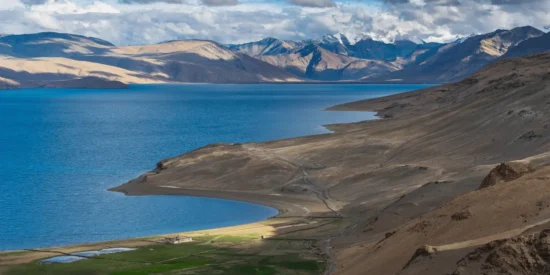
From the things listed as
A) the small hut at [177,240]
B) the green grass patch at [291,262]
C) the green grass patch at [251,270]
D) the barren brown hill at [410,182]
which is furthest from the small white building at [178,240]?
the barren brown hill at [410,182]

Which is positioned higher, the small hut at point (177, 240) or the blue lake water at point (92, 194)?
A: the small hut at point (177, 240)

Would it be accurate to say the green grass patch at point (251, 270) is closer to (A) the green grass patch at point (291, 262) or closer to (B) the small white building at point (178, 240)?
(A) the green grass patch at point (291, 262)


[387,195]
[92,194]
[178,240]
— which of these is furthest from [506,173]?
[92,194]

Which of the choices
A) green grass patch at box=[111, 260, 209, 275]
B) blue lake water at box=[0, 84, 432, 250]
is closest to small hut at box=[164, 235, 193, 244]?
green grass patch at box=[111, 260, 209, 275]

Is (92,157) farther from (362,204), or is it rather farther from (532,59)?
(532,59)

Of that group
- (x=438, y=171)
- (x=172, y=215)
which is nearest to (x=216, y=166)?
(x=172, y=215)

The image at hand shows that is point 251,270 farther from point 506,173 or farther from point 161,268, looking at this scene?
point 506,173

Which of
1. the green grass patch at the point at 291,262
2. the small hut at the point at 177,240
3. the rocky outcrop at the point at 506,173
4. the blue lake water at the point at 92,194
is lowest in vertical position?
the blue lake water at the point at 92,194

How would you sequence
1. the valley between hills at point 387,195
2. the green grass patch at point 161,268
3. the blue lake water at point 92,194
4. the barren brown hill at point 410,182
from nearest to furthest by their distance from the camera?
the valley between hills at point 387,195, the barren brown hill at point 410,182, the green grass patch at point 161,268, the blue lake water at point 92,194

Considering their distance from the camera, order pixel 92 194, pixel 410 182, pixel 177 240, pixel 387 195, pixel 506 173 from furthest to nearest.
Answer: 1. pixel 92 194
2. pixel 410 182
3. pixel 387 195
4. pixel 177 240
5. pixel 506 173
